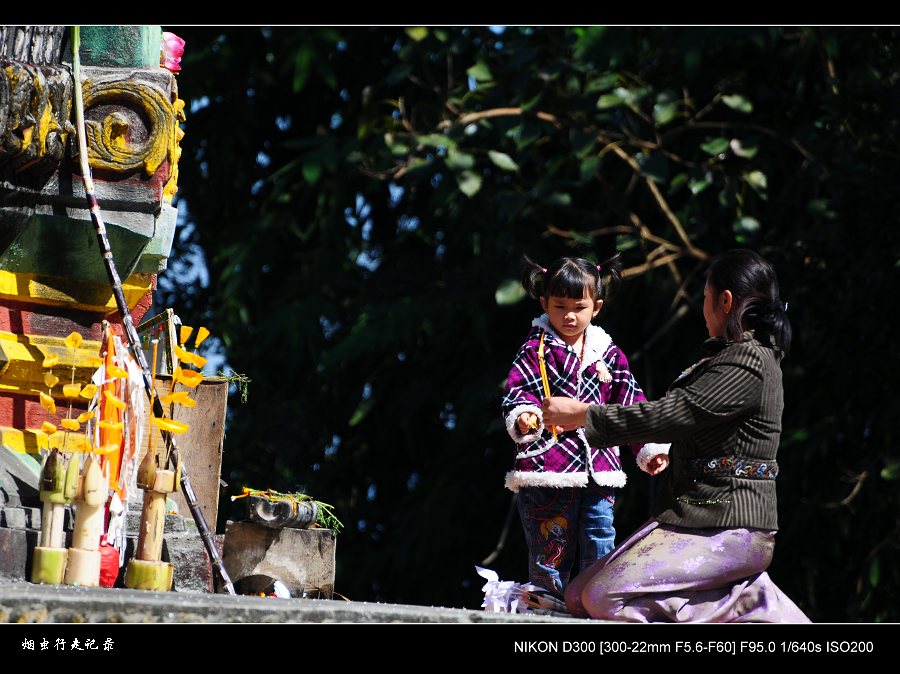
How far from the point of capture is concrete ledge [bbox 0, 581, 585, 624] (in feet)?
11.3

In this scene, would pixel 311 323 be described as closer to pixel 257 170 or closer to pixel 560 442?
pixel 257 170

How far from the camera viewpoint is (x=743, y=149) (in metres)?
7.74

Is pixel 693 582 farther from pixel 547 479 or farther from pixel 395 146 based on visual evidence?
pixel 395 146

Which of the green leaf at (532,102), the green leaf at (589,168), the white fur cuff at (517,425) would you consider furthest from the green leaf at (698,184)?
the white fur cuff at (517,425)

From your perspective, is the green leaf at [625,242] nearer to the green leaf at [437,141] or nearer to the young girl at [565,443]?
the green leaf at [437,141]

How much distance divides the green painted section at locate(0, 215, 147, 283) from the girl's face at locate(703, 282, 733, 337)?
6.79 feet

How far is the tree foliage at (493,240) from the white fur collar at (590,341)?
2.03 meters

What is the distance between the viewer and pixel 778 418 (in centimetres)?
412

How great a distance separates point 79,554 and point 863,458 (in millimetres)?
4774

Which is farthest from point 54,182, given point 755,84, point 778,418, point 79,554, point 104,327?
point 755,84

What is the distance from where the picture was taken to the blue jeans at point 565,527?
15.2 ft

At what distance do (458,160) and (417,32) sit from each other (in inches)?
37.2

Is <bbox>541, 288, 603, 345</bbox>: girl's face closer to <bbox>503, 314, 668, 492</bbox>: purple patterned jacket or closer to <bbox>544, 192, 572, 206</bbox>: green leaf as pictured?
Answer: <bbox>503, 314, 668, 492</bbox>: purple patterned jacket

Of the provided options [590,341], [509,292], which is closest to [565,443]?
[590,341]
